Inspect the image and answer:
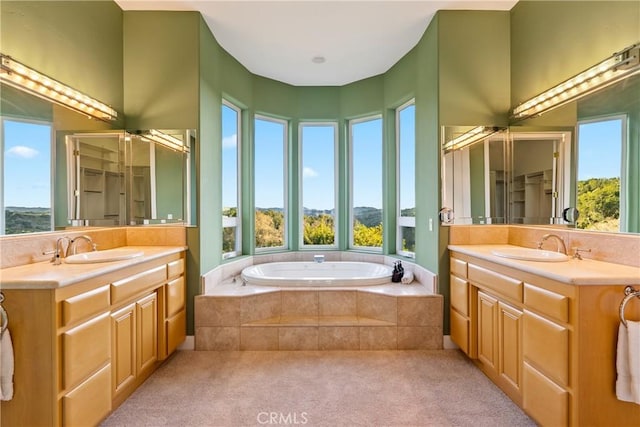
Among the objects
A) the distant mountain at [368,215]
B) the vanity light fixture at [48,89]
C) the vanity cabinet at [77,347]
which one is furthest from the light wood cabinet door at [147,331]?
the distant mountain at [368,215]

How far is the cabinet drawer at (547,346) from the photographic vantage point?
1.49 m

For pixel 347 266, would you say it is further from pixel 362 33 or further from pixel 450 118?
pixel 362 33

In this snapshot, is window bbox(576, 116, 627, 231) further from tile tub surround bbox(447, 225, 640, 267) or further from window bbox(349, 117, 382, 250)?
window bbox(349, 117, 382, 250)

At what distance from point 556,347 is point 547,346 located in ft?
0.20

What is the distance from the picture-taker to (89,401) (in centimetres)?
159

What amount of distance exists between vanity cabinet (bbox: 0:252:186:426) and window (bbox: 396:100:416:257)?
269cm

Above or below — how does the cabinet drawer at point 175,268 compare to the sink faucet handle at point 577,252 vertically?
below

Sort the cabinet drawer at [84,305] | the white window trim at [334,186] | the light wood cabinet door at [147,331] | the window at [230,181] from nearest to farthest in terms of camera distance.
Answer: the cabinet drawer at [84,305] < the light wood cabinet door at [147,331] < the window at [230,181] < the white window trim at [334,186]

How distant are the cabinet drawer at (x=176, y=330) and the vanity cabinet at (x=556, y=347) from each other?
92.2 inches

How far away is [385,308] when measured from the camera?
2.80 meters

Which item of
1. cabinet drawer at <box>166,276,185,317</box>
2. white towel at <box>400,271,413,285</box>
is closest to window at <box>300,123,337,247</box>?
white towel at <box>400,271,413,285</box>

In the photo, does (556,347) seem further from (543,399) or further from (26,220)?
(26,220)

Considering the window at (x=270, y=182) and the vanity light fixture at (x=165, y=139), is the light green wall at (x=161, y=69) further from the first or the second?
the window at (x=270, y=182)

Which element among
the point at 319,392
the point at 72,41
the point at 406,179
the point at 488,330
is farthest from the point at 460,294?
the point at 72,41
